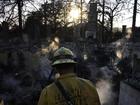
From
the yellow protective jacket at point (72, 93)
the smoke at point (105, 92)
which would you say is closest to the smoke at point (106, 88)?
the smoke at point (105, 92)

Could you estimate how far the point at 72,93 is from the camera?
3328mm

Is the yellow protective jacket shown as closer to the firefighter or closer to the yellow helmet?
the firefighter

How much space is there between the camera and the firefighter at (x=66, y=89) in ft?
10.8

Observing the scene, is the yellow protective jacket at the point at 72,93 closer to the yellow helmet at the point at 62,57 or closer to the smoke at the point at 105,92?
the yellow helmet at the point at 62,57

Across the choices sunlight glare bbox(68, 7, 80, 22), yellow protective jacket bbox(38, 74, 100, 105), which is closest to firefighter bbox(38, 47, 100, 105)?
yellow protective jacket bbox(38, 74, 100, 105)

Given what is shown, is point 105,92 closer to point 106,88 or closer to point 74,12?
point 106,88

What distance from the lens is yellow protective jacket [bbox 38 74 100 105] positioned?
10.7 ft

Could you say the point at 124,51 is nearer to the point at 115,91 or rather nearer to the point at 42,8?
the point at 115,91

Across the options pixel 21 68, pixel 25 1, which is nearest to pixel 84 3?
pixel 25 1

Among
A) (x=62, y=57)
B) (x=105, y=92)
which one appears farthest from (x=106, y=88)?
(x=62, y=57)

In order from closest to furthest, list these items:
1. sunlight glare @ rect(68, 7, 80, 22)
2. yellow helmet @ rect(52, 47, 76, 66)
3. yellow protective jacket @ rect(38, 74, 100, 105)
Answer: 1. yellow protective jacket @ rect(38, 74, 100, 105)
2. yellow helmet @ rect(52, 47, 76, 66)
3. sunlight glare @ rect(68, 7, 80, 22)

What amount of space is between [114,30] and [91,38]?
10.9 meters

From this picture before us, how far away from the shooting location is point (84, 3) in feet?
125

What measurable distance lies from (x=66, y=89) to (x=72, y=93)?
0.08m
